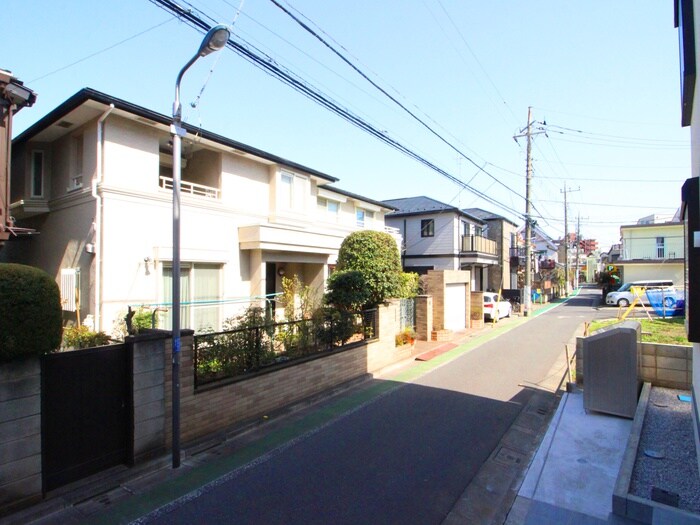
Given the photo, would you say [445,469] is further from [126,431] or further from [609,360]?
[126,431]

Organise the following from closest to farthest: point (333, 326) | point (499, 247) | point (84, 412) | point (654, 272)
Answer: point (84, 412) → point (333, 326) → point (499, 247) → point (654, 272)

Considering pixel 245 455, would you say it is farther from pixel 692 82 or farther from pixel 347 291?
pixel 692 82

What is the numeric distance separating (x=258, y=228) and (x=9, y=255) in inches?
355

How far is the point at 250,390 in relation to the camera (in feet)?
21.9

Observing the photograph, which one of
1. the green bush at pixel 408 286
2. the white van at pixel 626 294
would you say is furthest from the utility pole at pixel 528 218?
the green bush at pixel 408 286

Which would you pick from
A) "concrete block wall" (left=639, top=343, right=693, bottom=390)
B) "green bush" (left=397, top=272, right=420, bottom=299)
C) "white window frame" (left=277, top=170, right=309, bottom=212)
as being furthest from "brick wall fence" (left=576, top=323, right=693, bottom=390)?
"white window frame" (left=277, top=170, right=309, bottom=212)

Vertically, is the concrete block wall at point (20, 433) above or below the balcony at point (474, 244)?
below

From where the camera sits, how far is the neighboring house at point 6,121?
27.7ft

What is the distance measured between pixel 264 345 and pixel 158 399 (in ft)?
7.31

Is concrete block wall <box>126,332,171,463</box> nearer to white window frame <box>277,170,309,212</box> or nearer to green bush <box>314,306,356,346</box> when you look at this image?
green bush <box>314,306,356,346</box>

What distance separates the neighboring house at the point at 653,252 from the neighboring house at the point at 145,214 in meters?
31.0

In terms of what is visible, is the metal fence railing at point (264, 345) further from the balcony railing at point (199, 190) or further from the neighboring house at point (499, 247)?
the neighboring house at point (499, 247)

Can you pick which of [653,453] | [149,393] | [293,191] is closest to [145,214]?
[293,191]

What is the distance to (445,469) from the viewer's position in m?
5.22
